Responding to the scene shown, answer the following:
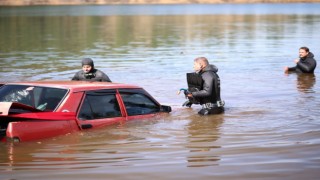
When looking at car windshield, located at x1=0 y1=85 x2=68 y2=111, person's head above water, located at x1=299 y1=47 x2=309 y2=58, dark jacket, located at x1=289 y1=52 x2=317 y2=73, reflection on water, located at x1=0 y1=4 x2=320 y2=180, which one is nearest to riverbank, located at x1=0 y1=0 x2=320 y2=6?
dark jacket, located at x1=289 y1=52 x2=317 y2=73

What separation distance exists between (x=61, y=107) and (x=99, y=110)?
3.12ft

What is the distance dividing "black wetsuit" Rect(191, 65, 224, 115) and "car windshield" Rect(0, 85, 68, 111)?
12.1ft

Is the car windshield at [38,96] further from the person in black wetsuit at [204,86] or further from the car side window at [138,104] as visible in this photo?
the person in black wetsuit at [204,86]

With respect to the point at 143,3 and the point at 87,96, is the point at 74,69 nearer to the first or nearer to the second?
the point at 87,96

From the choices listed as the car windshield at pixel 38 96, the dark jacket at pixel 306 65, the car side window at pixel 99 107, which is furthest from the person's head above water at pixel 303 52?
the car windshield at pixel 38 96

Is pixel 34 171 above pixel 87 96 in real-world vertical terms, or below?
below

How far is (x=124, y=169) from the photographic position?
29.9 feet

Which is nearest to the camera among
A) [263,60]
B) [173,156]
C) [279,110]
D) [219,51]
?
[173,156]

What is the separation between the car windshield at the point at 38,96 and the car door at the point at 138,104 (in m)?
1.25

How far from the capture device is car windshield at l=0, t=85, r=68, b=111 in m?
10.4

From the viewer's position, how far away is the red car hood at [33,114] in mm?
9312

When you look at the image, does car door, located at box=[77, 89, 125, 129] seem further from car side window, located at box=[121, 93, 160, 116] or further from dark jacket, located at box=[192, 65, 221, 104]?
dark jacket, located at box=[192, 65, 221, 104]

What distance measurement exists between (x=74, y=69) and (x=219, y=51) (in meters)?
9.52

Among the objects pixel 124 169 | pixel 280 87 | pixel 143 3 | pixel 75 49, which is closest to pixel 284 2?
pixel 143 3
